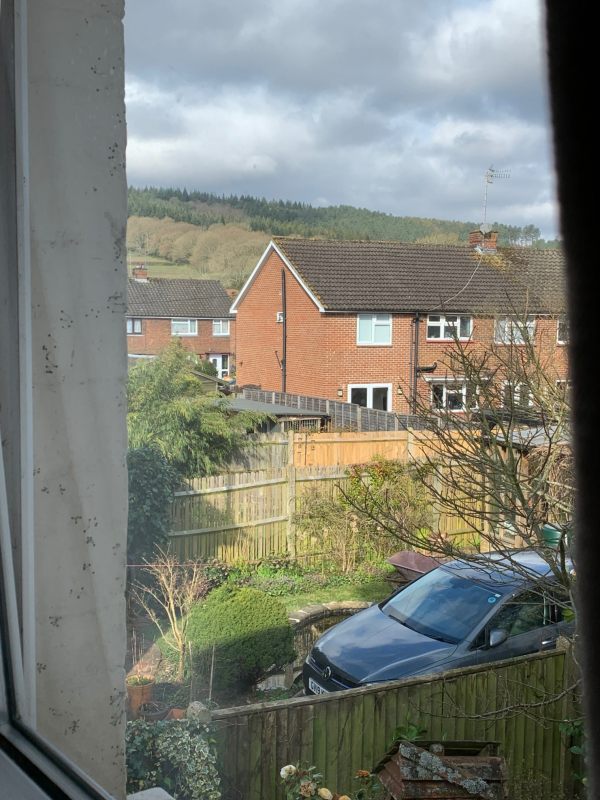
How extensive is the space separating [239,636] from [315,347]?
3.88ft

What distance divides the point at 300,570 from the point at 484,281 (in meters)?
1.55

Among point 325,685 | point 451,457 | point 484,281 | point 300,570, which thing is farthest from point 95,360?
point 300,570

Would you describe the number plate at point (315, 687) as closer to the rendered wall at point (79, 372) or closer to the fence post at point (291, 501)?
the fence post at point (291, 501)

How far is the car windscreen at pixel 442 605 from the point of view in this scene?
1981mm

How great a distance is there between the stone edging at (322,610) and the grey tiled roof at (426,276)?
36.6 inches

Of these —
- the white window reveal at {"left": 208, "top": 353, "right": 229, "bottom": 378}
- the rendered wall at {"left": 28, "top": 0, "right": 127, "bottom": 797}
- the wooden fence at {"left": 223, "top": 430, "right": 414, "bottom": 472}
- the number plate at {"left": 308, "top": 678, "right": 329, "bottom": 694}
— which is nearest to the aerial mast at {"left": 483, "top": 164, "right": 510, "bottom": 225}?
the rendered wall at {"left": 28, "top": 0, "right": 127, "bottom": 797}

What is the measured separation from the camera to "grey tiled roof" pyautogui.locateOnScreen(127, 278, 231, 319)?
3.80 feet

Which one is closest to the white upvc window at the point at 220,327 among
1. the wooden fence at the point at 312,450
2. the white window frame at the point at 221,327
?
the white window frame at the point at 221,327

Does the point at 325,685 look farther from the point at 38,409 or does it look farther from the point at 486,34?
the point at 486,34

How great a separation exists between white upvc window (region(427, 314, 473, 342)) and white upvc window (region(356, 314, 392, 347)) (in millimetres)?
105

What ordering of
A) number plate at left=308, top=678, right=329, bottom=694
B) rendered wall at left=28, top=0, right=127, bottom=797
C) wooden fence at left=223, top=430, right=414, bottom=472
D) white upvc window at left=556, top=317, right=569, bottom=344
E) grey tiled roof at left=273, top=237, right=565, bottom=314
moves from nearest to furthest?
white upvc window at left=556, top=317, right=569, bottom=344 → rendered wall at left=28, top=0, right=127, bottom=797 → grey tiled roof at left=273, top=237, right=565, bottom=314 → number plate at left=308, top=678, right=329, bottom=694 → wooden fence at left=223, top=430, right=414, bottom=472

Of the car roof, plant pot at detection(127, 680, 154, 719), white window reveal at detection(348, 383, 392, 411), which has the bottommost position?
plant pot at detection(127, 680, 154, 719)

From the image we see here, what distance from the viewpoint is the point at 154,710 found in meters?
1.39

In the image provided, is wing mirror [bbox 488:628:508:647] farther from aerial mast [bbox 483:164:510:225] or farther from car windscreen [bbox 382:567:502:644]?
aerial mast [bbox 483:164:510:225]
